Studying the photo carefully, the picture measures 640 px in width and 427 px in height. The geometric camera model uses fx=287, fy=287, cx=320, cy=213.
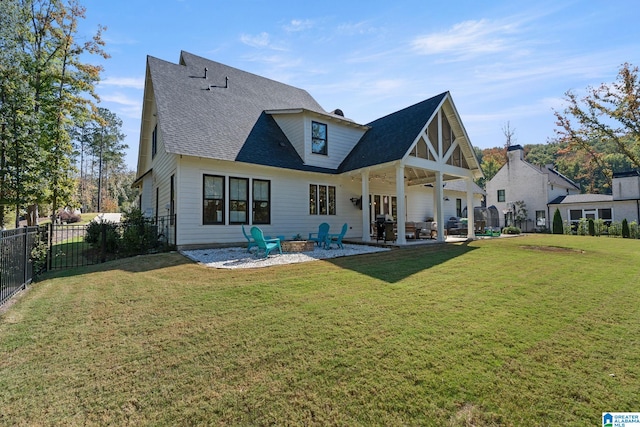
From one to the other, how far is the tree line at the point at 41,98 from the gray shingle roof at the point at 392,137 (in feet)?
38.2

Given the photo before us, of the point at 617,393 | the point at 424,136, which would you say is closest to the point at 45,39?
the point at 424,136

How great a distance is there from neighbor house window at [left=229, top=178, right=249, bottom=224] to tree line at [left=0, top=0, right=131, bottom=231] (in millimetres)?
6209

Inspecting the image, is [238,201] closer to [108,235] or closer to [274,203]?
[274,203]

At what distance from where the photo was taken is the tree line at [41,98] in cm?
912

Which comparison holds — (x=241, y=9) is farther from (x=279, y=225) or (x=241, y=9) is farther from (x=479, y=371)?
(x=479, y=371)

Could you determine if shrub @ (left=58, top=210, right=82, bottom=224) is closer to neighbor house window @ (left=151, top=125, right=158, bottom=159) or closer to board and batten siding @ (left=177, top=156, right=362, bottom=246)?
neighbor house window @ (left=151, top=125, right=158, bottom=159)

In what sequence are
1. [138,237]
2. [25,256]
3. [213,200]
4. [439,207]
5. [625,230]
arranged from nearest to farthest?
[25,256]
[138,237]
[213,200]
[439,207]
[625,230]

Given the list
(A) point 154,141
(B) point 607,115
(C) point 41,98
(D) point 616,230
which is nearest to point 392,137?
(A) point 154,141

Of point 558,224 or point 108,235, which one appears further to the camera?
point 558,224

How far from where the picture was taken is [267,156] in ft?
40.3

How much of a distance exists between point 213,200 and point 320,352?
29.6 ft

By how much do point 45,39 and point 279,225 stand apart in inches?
495

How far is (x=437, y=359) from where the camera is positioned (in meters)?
3.13

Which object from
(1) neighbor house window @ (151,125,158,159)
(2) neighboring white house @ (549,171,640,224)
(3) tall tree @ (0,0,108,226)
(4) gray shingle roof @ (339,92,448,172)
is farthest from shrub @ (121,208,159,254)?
(2) neighboring white house @ (549,171,640,224)
